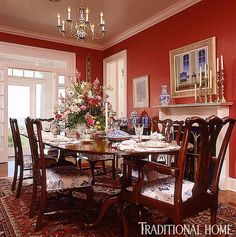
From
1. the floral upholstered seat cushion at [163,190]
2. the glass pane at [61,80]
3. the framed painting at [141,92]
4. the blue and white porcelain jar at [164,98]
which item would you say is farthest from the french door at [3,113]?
the floral upholstered seat cushion at [163,190]

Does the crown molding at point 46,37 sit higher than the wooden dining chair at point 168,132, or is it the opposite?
the crown molding at point 46,37

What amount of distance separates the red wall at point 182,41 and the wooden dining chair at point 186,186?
1955mm

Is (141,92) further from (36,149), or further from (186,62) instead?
(36,149)

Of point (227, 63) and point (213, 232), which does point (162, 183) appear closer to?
point (213, 232)

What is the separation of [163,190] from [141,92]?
12.0ft

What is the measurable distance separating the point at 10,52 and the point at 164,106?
347 cm

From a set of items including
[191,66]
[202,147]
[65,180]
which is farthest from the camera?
[191,66]

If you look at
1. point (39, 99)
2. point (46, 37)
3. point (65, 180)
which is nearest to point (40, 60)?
point (46, 37)

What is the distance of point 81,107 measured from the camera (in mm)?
2635

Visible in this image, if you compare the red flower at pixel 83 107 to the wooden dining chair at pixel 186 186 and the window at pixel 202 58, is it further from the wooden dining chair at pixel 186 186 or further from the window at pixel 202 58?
the window at pixel 202 58

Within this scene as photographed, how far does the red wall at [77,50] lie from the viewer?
5.46m

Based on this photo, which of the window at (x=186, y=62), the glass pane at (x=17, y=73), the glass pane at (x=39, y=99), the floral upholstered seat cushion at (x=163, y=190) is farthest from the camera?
the glass pane at (x=39, y=99)

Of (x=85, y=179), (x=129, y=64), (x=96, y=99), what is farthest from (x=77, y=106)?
(x=129, y=64)

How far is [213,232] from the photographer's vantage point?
1836 millimetres
